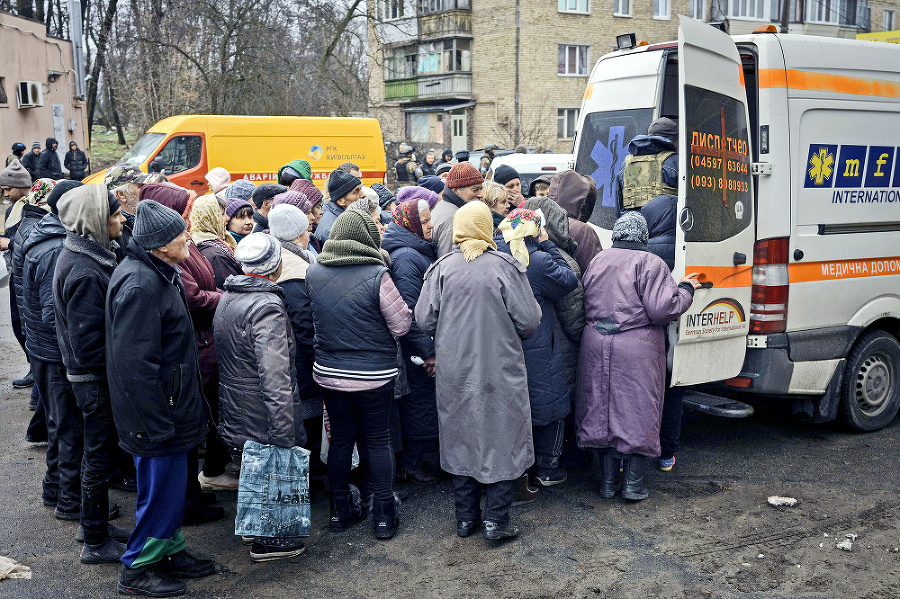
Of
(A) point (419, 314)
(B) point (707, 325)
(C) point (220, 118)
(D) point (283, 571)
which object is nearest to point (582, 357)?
(B) point (707, 325)

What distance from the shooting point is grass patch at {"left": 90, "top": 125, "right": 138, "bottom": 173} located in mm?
27422

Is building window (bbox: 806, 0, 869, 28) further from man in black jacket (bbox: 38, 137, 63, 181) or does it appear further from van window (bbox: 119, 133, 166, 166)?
man in black jacket (bbox: 38, 137, 63, 181)

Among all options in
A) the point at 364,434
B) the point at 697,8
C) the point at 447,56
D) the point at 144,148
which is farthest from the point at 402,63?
the point at 364,434

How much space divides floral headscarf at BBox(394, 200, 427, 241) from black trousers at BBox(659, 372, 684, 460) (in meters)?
1.88

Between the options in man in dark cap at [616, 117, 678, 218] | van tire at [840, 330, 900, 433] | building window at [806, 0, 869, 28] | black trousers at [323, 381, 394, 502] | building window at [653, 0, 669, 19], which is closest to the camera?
black trousers at [323, 381, 394, 502]

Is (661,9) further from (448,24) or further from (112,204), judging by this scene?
(112,204)

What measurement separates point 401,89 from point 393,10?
3.94m

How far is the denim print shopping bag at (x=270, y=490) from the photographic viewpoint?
412cm

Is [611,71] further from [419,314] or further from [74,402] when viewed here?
[74,402]

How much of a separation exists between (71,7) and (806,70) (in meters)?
22.6

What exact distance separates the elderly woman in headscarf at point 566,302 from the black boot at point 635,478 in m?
0.52

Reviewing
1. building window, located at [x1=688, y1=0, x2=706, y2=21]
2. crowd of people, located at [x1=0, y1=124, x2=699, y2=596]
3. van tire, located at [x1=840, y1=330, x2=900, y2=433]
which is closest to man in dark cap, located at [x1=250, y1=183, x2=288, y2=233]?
crowd of people, located at [x1=0, y1=124, x2=699, y2=596]

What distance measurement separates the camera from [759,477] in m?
5.27

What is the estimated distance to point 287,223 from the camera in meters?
4.96
